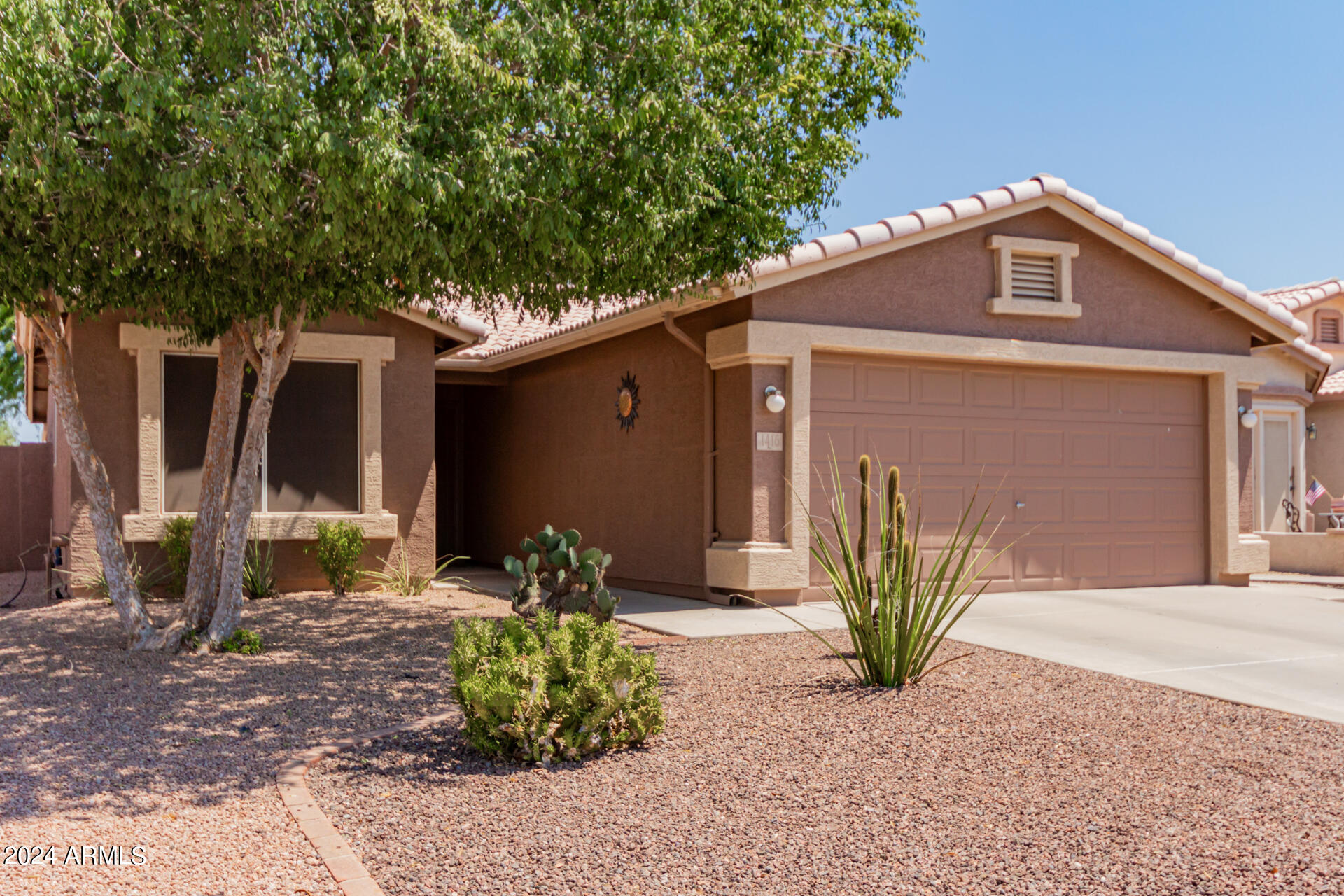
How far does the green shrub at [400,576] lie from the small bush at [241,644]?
3.00m

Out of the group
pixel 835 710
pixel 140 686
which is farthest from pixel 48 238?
pixel 835 710

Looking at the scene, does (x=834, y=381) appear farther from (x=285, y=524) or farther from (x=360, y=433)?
(x=285, y=524)

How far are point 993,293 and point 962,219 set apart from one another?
0.84 metres

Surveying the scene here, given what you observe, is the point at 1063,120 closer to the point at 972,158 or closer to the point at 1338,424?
the point at 972,158

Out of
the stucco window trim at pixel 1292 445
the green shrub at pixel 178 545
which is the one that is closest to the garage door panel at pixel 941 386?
the green shrub at pixel 178 545

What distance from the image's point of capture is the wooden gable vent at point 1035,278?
1047 cm

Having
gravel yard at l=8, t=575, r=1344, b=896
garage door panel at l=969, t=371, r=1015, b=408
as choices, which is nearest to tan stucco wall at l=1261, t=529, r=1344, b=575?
garage door panel at l=969, t=371, r=1015, b=408

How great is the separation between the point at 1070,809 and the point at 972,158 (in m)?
19.6

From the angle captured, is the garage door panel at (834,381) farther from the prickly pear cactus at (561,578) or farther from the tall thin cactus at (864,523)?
the tall thin cactus at (864,523)

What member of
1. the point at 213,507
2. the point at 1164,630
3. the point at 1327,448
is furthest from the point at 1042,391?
the point at 1327,448

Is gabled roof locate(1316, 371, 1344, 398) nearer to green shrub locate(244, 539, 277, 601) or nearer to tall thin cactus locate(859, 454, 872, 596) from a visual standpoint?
tall thin cactus locate(859, 454, 872, 596)

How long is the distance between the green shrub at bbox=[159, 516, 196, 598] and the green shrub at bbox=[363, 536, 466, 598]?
1.61 m

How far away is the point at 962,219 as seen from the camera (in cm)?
995

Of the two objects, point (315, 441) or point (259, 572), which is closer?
point (259, 572)
